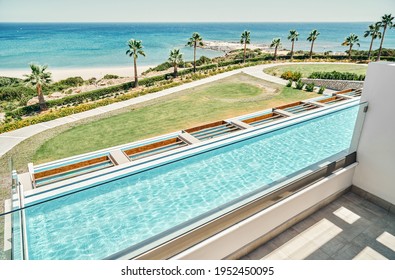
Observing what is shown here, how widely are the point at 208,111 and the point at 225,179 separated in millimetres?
12820

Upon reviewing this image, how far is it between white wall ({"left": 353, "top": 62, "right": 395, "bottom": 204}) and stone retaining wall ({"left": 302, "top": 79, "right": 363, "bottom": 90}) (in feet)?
66.1

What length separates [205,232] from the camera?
3.66m

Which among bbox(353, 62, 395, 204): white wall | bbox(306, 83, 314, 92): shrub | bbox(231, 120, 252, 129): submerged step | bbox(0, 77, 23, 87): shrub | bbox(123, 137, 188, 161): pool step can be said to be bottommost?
bbox(0, 77, 23, 87): shrub

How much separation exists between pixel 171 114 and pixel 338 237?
14629mm

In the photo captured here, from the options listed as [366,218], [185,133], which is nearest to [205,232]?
[366,218]

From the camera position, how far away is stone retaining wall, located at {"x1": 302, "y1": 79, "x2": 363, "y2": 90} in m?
22.6

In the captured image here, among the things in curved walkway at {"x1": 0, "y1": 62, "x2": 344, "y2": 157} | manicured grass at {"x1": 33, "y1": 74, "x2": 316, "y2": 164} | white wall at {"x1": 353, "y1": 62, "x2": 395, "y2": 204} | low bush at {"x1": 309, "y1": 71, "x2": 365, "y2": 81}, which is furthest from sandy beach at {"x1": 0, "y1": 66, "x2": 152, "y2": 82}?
Answer: white wall at {"x1": 353, "y1": 62, "x2": 395, "y2": 204}

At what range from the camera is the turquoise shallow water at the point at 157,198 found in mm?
4020

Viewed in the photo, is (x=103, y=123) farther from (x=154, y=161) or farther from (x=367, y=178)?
(x=367, y=178)

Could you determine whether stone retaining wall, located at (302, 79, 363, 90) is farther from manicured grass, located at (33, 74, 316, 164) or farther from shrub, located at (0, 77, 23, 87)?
shrub, located at (0, 77, 23, 87)

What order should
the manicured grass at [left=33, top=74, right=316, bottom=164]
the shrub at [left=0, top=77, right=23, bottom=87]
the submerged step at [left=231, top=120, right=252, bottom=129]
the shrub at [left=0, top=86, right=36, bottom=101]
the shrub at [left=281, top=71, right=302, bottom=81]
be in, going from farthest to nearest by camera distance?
1. the shrub at [left=0, top=77, right=23, bottom=87]
2. the shrub at [left=0, top=86, right=36, bottom=101]
3. the shrub at [left=281, top=71, right=302, bottom=81]
4. the manicured grass at [left=33, top=74, right=316, bottom=164]
5. the submerged step at [left=231, top=120, right=252, bottom=129]

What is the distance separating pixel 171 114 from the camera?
18.0 metres

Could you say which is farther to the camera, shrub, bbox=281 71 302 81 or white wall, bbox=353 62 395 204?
shrub, bbox=281 71 302 81

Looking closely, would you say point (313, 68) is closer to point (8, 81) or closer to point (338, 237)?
point (338, 237)
